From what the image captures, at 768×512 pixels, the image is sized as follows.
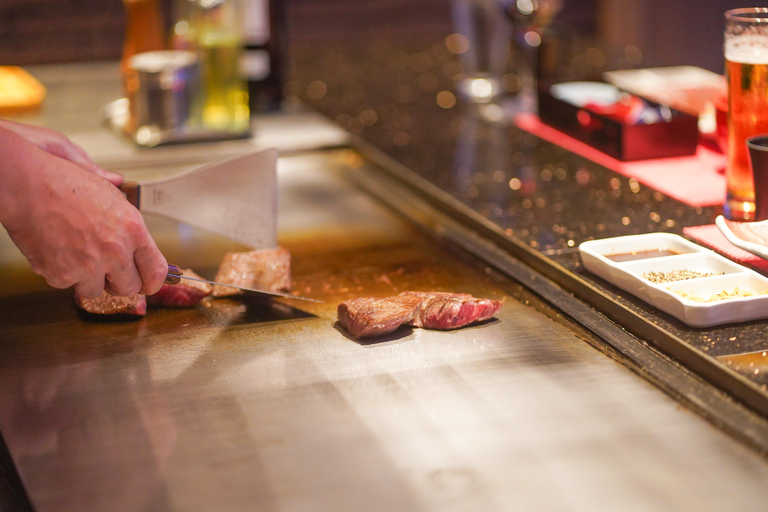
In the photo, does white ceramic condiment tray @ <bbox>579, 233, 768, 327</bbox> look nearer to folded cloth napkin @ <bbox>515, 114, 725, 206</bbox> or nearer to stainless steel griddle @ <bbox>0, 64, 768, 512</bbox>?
stainless steel griddle @ <bbox>0, 64, 768, 512</bbox>

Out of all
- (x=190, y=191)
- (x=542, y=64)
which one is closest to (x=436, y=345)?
(x=190, y=191)

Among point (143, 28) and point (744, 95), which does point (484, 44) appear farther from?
point (744, 95)

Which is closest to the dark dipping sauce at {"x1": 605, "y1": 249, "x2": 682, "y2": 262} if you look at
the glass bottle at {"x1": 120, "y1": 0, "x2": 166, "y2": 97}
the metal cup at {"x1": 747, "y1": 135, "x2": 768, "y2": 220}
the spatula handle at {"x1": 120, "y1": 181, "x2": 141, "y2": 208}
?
the metal cup at {"x1": 747, "y1": 135, "x2": 768, "y2": 220}

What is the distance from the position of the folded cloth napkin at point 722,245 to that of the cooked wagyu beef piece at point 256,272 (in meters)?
0.66

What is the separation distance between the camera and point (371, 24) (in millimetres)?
4566

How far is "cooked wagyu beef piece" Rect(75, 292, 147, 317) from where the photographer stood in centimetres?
117

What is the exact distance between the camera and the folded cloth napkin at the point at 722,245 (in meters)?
1.19

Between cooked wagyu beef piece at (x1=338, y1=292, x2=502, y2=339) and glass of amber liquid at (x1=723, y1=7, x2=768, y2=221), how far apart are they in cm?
47

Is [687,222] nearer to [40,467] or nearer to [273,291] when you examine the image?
[273,291]

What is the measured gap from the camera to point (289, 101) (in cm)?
254

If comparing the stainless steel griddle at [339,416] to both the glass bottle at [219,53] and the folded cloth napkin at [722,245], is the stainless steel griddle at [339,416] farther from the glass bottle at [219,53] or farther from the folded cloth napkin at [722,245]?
the glass bottle at [219,53]

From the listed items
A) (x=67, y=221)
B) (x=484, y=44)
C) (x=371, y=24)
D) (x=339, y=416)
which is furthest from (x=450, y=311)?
(x=371, y=24)

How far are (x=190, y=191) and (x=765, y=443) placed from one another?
0.88 metres

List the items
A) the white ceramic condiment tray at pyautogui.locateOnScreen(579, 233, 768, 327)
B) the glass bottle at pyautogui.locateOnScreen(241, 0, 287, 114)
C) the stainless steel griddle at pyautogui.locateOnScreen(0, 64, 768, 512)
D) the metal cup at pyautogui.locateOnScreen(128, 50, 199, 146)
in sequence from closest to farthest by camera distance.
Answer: the stainless steel griddle at pyautogui.locateOnScreen(0, 64, 768, 512) → the white ceramic condiment tray at pyautogui.locateOnScreen(579, 233, 768, 327) → the metal cup at pyautogui.locateOnScreen(128, 50, 199, 146) → the glass bottle at pyautogui.locateOnScreen(241, 0, 287, 114)
